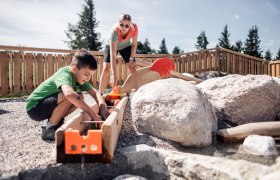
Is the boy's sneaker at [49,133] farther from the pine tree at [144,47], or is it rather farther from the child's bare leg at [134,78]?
the pine tree at [144,47]

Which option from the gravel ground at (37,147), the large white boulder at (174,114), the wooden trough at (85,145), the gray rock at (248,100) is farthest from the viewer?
the gray rock at (248,100)

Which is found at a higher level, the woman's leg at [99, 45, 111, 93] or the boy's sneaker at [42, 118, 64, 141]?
the woman's leg at [99, 45, 111, 93]

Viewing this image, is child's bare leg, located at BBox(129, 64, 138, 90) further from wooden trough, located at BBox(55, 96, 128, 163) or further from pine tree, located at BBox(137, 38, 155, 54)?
pine tree, located at BBox(137, 38, 155, 54)

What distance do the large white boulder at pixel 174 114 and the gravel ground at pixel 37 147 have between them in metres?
0.11

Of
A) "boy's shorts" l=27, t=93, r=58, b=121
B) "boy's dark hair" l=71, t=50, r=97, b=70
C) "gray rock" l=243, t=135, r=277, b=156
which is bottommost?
"gray rock" l=243, t=135, r=277, b=156

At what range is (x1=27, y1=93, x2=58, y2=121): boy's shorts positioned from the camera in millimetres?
2820

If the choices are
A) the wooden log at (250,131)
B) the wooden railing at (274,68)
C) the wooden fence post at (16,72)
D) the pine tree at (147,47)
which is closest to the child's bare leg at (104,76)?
the wooden log at (250,131)

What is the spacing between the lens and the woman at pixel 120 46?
462cm

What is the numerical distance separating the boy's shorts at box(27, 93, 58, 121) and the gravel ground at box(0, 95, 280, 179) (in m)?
0.30

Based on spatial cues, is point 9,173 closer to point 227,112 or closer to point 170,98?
point 170,98

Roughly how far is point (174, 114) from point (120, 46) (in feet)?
8.20

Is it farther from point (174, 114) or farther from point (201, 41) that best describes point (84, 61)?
point (201, 41)

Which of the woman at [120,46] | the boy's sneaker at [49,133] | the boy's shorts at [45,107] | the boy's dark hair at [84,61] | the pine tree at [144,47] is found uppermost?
the pine tree at [144,47]

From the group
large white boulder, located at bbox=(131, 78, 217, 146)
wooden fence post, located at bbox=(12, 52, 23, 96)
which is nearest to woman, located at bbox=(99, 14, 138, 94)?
large white boulder, located at bbox=(131, 78, 217, 146)
